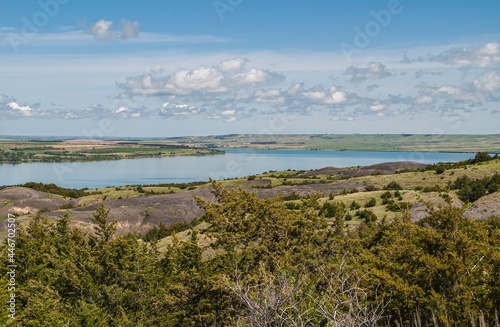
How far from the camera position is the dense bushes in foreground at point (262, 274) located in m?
9.84

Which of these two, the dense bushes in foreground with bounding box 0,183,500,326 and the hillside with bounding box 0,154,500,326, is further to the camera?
the dense bushes in foreground with bounding box 0,183,500,326

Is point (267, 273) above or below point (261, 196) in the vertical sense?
above

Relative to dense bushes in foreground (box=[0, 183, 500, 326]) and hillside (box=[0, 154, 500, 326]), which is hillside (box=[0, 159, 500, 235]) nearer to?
hillside (box=[0, 154, 500, 326])

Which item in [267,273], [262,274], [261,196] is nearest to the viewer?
[267,273]

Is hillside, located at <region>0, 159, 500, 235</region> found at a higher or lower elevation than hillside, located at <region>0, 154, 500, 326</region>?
A: lower

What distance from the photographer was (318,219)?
1717cm

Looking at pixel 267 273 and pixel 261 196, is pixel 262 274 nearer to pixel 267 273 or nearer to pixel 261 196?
pixel 267 273

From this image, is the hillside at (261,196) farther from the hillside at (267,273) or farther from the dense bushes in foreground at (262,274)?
the dense bushes in foreground at (262,274)

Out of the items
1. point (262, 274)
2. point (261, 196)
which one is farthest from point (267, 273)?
point (261, 196)

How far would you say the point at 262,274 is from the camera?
11992 millimetres

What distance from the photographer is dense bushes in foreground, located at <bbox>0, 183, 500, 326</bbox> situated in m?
9.84

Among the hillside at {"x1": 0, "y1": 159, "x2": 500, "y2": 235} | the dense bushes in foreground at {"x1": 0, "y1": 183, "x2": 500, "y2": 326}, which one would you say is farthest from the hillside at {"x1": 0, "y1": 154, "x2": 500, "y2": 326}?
the hillside at {"x1": 0, "y1": 159, "x2": 500, "y2": 235}

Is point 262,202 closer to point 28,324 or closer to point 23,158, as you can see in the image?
point 28,324

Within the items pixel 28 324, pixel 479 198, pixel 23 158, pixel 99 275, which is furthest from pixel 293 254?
pixel 23 158
